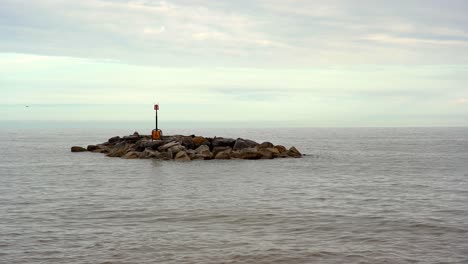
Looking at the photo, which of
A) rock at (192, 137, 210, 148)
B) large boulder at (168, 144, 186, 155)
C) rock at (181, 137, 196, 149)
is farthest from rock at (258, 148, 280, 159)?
large boulder at (168, 144, 186, 155)

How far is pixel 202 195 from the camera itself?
25.5 meters

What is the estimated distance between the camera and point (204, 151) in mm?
48312

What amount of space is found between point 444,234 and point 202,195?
12.2 m

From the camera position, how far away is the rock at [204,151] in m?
47.5

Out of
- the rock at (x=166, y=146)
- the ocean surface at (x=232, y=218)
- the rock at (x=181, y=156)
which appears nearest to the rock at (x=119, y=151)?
the rock at (x=166, y=146)

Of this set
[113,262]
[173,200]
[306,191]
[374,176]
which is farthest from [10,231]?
[374,176]

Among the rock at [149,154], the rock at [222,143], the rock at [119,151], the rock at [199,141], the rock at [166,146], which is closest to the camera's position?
the rock at [149,154]

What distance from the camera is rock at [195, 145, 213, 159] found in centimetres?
4753

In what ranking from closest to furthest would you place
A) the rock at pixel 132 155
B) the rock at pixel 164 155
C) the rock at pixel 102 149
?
1. the rock at pixel 164 155
2. the rock at pixel 132 155
3. the rock at pixel 102 149

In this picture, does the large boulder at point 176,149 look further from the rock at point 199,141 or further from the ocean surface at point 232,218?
the ocean surface at point 232,218

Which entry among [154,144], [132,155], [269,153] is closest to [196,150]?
[154,144]

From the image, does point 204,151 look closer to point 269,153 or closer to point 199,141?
point 199,141

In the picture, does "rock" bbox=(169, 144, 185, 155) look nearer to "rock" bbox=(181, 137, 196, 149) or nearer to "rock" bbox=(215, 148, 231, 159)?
"rock" bbox=(181, 137, 196, 149)

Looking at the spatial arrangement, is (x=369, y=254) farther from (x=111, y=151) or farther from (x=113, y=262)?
(x=111, y=151)
